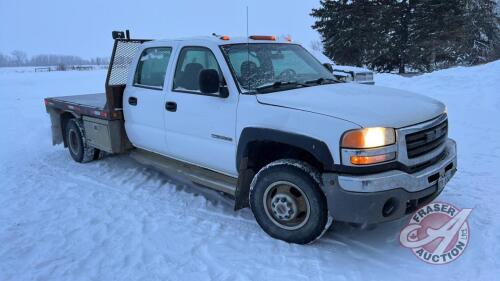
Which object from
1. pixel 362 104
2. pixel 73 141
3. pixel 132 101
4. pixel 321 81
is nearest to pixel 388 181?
pixel 362 104

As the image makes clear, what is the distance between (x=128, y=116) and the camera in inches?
224

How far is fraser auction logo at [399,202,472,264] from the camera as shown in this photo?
3.67 meters

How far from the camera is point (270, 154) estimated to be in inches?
166

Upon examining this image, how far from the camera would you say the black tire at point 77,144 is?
6.84 m

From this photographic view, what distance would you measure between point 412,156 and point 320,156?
0.78 meters

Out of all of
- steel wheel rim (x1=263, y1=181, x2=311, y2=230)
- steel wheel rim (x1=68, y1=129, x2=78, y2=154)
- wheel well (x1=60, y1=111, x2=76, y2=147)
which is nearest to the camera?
steel wheel rim (x1=263, y1=181, x2=311, y2=230)

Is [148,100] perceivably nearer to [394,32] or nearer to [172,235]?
[172,235]

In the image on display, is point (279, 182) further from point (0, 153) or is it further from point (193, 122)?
point (0, 153)

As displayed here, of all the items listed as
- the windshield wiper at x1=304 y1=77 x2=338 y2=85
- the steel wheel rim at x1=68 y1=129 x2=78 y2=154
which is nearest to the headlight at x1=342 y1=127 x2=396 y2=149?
the windshield wiper at x1=304 y1=77 x2=338 y2=85

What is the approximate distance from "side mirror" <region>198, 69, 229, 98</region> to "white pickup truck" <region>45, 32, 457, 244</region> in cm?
1

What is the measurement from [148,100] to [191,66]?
825mm

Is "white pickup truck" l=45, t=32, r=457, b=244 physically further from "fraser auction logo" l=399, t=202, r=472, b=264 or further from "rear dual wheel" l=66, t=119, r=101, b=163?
"rear dual wheel" l=66, t=119, r=101, b=163

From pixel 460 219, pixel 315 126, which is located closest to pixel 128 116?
pixel 315 126

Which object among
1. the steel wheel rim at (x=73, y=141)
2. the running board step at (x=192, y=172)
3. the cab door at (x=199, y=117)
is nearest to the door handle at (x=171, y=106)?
the cab door at (x=199, y=117)
